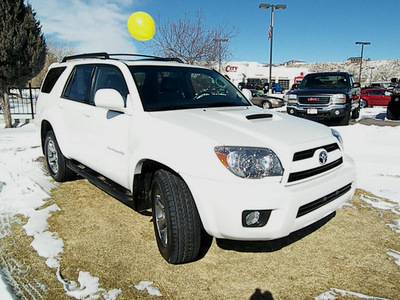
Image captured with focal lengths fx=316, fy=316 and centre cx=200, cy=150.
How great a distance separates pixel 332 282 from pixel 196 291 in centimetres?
110

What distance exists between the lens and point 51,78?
500cm

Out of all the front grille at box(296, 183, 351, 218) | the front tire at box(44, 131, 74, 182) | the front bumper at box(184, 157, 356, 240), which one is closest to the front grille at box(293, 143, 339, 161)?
the front bumper at box(184, 157, 356, 240)

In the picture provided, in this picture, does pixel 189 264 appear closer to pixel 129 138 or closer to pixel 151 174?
pixel 151 174

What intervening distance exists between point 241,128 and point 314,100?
8.90 m

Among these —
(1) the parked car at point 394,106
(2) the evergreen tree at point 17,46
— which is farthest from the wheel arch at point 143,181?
(1) the parked car at point 394,106

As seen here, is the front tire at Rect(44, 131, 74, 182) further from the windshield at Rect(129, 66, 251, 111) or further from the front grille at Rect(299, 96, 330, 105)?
the front grille at Rect(299, 96, 330, 105)

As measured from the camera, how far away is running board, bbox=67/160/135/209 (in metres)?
3.07

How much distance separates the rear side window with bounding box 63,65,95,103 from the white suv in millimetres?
29

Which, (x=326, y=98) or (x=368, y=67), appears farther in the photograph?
(x=368, y=67)

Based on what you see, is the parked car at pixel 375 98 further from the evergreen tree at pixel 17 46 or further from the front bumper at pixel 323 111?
the evergreen tree at pixel 17 46

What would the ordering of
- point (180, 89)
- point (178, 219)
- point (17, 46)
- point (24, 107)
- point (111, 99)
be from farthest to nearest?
point (24, 107)
point (17, 46)
point (180, 89)
point (111, 99)
point (178, 219)

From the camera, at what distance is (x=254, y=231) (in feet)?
7.55

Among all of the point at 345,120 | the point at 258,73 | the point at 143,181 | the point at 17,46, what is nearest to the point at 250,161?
the point at 143,181

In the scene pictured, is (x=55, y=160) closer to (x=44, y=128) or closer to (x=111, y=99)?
(x=44, y=128)
